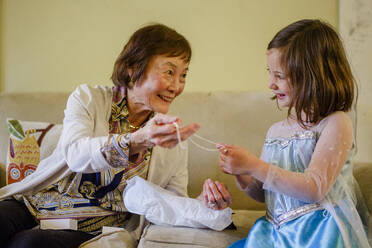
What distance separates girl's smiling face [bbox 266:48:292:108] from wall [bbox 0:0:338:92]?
0.92 meters

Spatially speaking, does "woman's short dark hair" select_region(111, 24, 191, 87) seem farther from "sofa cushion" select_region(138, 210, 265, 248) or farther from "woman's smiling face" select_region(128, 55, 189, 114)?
"sofa cushion" select_region(138, 210, 265, 248)

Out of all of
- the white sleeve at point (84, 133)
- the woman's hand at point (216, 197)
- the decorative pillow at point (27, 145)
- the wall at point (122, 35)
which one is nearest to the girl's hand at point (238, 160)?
the woman's hand at point (216, 197)

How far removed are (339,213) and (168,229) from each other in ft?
1.66

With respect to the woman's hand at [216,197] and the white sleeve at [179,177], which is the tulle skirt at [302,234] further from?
the white sleeve at [179,177]

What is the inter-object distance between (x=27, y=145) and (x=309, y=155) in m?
1.23

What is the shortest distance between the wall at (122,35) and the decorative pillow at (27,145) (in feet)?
1.67

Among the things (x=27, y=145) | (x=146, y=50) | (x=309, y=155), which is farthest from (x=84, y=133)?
(x=309, y=155)

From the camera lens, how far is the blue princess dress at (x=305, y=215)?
897 mm

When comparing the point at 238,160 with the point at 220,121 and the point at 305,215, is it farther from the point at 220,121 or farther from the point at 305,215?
the point at 220,121

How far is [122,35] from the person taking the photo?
2.05 metres

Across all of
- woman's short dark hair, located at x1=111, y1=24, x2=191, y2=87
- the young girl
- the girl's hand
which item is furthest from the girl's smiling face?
woman's short dark hair, located at x1=111, y1=24, x2=191, y2=87

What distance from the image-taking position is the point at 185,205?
3.78 ft

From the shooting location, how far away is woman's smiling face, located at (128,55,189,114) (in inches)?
48.9

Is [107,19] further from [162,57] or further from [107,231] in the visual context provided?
[107,231]
